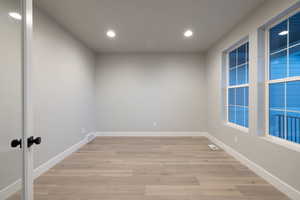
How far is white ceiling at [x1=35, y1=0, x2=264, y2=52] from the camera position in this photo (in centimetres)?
243

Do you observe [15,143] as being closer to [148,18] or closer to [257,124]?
[148,18]

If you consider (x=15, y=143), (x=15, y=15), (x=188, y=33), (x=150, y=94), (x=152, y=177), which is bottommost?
(x=152, y=177)

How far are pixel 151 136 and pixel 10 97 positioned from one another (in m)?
4.03

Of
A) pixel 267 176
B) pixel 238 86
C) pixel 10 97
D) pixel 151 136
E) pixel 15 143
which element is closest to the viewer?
pixel 15 143

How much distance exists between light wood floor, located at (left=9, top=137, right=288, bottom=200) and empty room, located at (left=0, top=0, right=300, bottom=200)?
0.02m

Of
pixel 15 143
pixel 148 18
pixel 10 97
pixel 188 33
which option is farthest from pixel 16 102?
pixel 188 33

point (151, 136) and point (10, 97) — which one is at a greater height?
point (10, 97)

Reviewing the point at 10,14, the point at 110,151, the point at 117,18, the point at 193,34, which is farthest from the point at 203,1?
the point at 110,151

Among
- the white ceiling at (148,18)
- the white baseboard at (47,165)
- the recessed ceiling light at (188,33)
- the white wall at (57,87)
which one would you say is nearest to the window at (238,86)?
the white ceiling at (148,18)

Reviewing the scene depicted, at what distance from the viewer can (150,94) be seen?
4949 millimetres

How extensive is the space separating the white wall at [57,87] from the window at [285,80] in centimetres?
358

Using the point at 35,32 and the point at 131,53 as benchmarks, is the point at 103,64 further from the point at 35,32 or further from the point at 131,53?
the point at 35,32

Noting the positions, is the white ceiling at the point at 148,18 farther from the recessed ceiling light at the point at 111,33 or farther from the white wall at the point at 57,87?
the white wall at the point at 57,87

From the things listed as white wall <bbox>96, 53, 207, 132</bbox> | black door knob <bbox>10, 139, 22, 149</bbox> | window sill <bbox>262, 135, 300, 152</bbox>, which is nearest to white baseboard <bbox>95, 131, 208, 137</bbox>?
white wall <bbox>96, 53, 207, 132</bbox>
